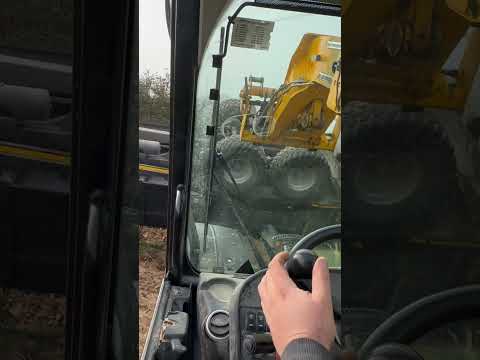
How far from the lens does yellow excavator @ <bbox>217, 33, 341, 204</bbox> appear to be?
223 cm

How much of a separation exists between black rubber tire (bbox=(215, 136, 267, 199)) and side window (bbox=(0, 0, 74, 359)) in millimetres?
1585

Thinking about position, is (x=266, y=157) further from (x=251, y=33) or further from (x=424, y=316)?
(x=424, y=316)

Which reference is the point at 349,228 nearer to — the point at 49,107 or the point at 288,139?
the point at 49,107

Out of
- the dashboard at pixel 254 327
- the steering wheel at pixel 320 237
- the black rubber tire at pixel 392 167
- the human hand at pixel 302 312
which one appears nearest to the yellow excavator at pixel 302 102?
the steering wheel at pixel 320 237

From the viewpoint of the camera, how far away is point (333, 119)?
2.34 metres

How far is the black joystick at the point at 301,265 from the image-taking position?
4.61ft

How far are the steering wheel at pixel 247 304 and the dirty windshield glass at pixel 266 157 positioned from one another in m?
0.34

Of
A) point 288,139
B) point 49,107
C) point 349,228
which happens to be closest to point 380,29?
point 349,228

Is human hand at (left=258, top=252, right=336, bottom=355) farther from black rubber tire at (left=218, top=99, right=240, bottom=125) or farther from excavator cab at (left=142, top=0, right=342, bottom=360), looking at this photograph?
black rubber tire at (left=218, top=99, right=240, bottom=125)

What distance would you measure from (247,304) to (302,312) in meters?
0.82

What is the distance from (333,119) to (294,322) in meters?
1.48

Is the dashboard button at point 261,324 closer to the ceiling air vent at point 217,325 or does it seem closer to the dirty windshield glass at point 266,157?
the ceiling air vent at point 217,325

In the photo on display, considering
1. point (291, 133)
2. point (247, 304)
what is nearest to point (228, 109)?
point (291, 133)

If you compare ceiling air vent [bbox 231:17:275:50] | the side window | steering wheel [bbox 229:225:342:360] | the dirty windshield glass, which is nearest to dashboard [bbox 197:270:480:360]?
steering wheel [bbox 229:225:342:360]
